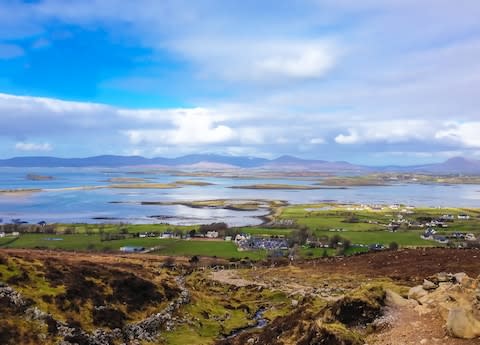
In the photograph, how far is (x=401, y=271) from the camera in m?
60.8

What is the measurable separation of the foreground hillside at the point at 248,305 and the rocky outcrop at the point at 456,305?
0.16 feet

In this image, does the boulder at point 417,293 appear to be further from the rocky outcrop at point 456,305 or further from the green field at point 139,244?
the green field at point 139,244

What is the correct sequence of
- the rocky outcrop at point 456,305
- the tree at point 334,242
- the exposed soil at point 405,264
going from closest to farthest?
the rocky outcrop at point 456,305 → the exposed soil at point 405,264 → the tree at point 334,242

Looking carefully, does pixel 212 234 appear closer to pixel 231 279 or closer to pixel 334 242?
pixel 334 242

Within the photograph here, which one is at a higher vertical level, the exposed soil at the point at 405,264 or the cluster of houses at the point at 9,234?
the exposed soil at the point at 405,264

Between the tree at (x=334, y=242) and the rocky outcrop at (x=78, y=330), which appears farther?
the tree at (x=334, y=242)

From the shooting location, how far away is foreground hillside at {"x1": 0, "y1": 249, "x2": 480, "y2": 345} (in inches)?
886

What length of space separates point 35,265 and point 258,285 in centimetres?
3017

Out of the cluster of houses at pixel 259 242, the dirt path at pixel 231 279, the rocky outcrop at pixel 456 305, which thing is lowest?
the cluster of houses at pixel 259 242

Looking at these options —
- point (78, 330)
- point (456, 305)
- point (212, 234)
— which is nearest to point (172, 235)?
point (212, 234)

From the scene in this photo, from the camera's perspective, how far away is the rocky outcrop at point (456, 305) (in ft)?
62.8

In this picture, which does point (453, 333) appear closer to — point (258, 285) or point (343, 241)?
point (258, 285)

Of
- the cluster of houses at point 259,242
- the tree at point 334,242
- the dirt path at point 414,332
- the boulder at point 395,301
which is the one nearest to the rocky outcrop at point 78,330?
the boulder at point 395,301

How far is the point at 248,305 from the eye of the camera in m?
50.8
